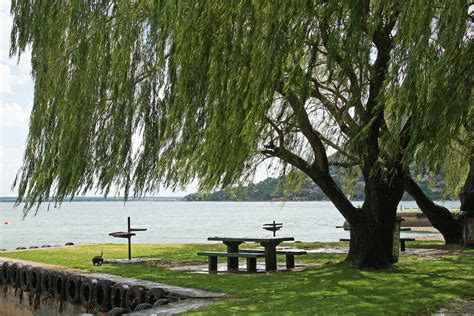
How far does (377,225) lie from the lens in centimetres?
1494

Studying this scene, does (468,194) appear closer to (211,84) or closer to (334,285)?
(334,285)

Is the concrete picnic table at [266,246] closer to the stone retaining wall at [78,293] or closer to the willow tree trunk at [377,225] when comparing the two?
the willow tree trunk at [377,225]

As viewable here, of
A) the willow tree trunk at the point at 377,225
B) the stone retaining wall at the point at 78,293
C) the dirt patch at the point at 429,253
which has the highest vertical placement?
the willow tree trunk at the point at 377,225

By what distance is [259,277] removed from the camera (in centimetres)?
1369

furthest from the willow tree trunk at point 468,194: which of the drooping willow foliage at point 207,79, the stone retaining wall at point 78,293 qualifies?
the stone retaining wall at point 78,293

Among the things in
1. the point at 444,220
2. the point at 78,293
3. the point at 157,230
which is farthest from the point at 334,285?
the point at 157,230

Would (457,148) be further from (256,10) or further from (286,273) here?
(256,10)

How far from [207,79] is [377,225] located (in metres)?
6.24

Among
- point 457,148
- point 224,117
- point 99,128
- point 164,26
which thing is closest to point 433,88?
point 224,117

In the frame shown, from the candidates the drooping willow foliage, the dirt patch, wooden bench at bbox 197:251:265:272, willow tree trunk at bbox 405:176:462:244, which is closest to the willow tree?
the drooping willow foliage

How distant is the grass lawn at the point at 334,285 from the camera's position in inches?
392

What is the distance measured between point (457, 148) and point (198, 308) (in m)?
12.2

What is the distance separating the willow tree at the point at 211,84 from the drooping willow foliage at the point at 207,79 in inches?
0.8

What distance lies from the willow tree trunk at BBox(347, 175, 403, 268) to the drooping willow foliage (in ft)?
4.62
